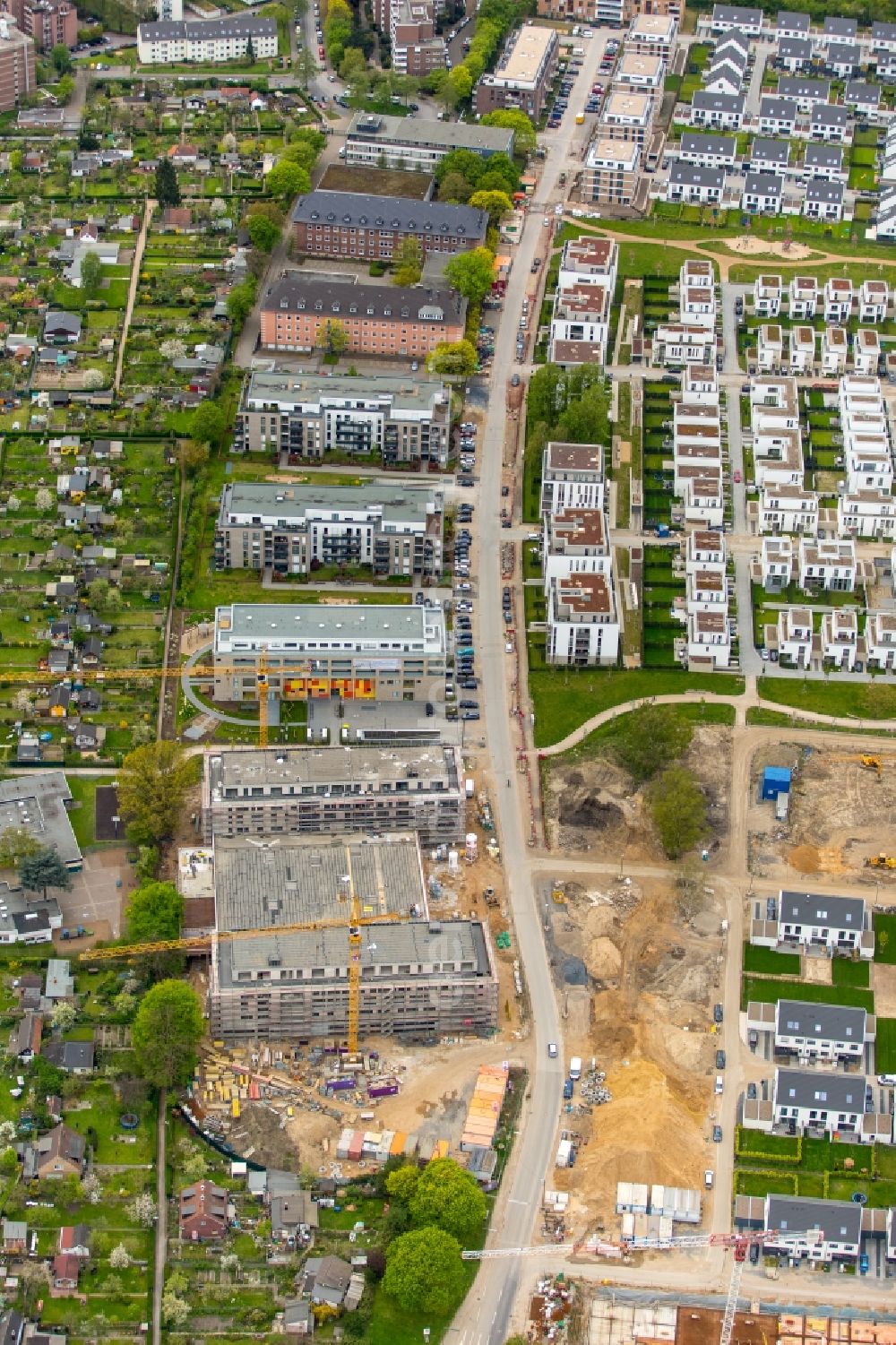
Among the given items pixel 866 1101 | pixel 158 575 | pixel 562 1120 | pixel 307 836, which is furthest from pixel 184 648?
pixel 866 1101

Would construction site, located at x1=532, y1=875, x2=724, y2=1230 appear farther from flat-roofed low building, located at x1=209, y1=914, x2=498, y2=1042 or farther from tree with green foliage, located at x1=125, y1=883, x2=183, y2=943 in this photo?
tree with green foliage, located at x1=125, y1=883, x2=183, y2=943

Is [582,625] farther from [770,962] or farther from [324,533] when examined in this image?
[770,962]

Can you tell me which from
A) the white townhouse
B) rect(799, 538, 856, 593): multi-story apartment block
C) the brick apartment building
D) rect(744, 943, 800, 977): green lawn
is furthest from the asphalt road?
the white townhouse

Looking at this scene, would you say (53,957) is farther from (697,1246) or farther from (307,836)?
(697,1246)

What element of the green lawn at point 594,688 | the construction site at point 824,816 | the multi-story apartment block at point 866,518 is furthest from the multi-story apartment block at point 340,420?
the construction site at point 824,816

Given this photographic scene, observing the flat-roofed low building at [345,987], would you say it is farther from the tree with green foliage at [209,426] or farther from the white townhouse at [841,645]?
the tree with green foliage at [209,426]

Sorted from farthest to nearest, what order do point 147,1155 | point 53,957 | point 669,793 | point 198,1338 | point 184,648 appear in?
point 184,648 < point 669,793 < point 53,957 < point 147,1155 < point 198,1338
